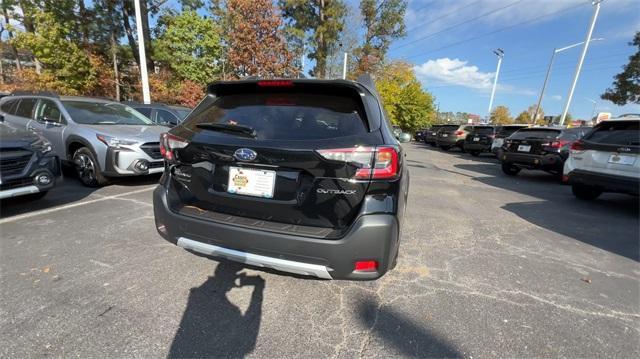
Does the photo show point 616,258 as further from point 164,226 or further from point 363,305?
point 164,226

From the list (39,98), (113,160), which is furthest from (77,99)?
(113,160)

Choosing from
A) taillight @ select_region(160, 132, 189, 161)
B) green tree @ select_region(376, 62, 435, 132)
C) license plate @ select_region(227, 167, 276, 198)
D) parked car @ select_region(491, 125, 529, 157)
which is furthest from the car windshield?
green tree @ select_region(376, 62, 435, 132)

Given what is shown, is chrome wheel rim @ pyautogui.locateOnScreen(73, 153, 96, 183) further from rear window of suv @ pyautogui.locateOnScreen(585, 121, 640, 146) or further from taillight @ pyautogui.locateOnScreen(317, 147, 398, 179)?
rear window of suv @ pyautogui.locateOnScreen(585, 121, 640, 146)

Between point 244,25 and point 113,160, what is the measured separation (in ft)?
49.5

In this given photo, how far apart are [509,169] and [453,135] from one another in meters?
8.08

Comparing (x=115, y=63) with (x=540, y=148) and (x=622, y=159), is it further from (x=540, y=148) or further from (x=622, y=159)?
(x=622, y=159)

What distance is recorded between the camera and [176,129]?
7.81 ft

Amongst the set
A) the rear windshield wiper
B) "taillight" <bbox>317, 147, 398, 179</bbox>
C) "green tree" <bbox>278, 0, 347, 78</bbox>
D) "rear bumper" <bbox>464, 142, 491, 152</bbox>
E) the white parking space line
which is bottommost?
the white parking space line

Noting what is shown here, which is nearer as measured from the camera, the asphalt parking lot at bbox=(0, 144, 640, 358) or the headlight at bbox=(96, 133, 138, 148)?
the asphalt parking lot at bbox=(0, 144, 640, 358)

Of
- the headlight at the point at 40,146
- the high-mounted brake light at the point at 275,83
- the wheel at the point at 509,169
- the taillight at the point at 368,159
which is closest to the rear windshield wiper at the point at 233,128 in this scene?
the high-mounted brake light at the point at 275,83

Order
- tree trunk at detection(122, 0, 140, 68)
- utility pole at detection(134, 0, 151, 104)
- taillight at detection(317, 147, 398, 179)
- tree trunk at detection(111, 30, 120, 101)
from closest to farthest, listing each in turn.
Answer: taillight at detection(317, 147, 398, 179), utility pole at detection(134, 0, 151, 104), tree trunk at detection(111, 30, 120, 101), tree trunk at detection(122, 0, 140, 68)

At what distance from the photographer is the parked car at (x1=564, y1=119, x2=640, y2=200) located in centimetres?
486

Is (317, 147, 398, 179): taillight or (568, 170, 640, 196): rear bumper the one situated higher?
(317, 147, 398, 179): taillight

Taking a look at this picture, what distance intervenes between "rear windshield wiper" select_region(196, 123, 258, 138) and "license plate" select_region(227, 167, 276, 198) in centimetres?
25
